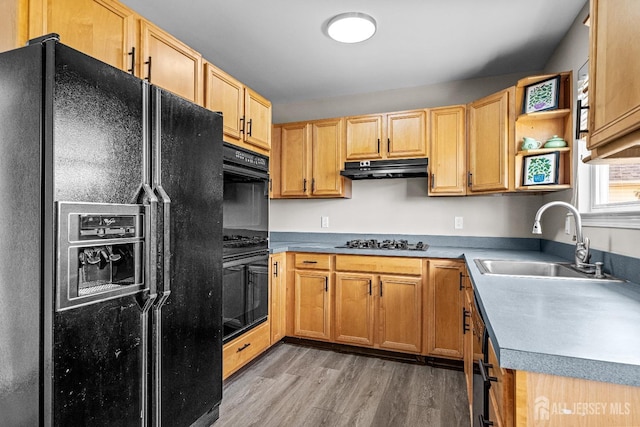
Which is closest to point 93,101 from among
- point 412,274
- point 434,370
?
point 412,274

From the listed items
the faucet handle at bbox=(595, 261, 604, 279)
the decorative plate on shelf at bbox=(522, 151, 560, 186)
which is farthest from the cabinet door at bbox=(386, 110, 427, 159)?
the faucet handle at bbox=(595, 261, 604, 279)

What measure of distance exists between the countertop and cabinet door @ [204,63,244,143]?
1717mm

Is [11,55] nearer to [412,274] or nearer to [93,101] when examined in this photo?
[93,101]

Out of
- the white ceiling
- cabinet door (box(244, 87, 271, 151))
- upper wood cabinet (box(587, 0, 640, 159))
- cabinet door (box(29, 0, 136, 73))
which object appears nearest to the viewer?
upper wood cabinet (box(587, 0, 640, 159))

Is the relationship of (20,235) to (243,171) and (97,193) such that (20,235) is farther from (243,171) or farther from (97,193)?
(243,171)

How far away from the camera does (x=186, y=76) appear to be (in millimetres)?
1961

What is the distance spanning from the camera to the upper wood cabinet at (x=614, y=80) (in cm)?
84

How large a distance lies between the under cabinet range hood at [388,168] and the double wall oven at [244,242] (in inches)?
34.7

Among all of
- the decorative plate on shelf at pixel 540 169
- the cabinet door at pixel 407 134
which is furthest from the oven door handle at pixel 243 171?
the decorative plate on shelf at pixel 540 169

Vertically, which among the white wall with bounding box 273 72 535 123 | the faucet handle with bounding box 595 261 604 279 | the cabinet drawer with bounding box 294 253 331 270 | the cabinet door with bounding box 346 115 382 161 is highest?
the white wall with bounding box 273 72 535 123

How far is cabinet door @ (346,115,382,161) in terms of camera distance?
3123 mm

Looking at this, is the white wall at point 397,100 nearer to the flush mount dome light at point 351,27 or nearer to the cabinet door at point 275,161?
the cabinet door at point 275,161

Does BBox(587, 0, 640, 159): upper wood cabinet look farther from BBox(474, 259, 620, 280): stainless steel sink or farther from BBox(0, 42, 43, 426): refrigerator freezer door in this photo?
BBox(0, 42, 43, 426): refrigerator freezer door

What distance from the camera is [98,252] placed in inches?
46.7
